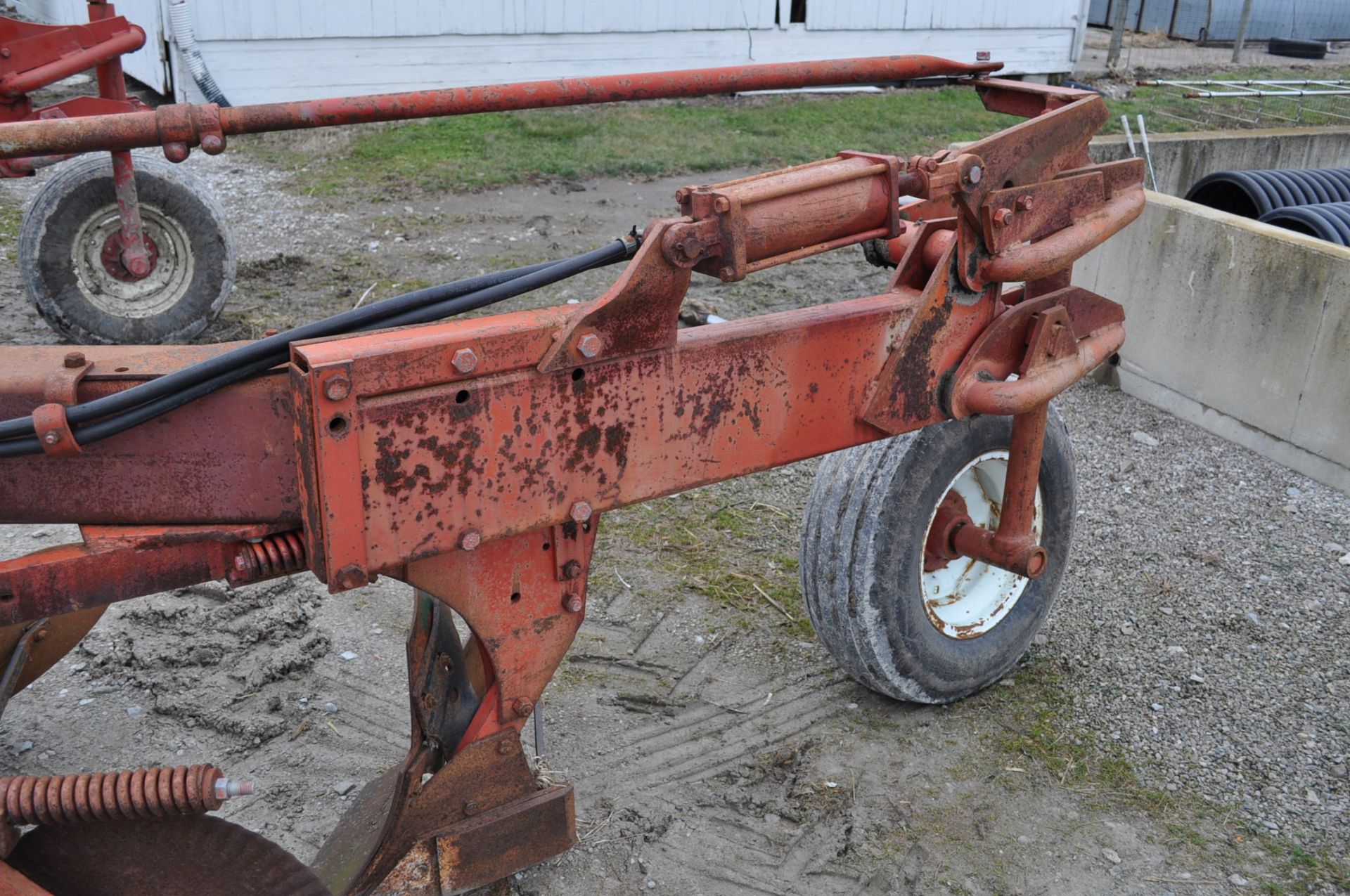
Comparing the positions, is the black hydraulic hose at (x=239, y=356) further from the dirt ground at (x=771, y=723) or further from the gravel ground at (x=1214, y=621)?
the gravel ground at (x=1214, y=621)

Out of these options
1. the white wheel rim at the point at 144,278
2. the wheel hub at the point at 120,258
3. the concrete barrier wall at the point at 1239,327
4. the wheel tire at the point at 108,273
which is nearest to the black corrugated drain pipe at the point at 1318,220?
the concrete barrier wall at the point at 1239,327

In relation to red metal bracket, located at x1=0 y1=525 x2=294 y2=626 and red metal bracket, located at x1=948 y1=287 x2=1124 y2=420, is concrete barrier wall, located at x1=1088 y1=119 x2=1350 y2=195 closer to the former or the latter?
red metal bracket, located at x1=948 y1=287 x2=1124 y2=420

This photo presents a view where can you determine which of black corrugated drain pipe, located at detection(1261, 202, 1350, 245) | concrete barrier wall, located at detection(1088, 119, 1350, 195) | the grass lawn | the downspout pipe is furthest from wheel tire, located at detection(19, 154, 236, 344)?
black corrugated drain pipe, located at detection(1261, 202, 1350, 245)

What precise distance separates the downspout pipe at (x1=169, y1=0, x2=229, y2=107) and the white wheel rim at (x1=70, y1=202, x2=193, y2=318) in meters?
4.81

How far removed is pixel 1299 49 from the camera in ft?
66.9

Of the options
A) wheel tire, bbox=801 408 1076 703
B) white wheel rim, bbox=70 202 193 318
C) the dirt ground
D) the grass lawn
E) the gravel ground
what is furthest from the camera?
the grass lawn

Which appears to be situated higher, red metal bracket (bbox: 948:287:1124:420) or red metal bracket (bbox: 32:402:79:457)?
red metal bracket (bbox: 32:402:79:457)

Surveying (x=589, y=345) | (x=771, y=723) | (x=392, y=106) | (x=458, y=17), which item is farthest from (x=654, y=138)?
(x=589, y=345)

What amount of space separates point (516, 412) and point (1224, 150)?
8501 mm

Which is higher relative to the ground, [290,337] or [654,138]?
[290,337]

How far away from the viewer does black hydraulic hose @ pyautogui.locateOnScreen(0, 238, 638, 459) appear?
7.04ft

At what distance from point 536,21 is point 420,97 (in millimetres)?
10618

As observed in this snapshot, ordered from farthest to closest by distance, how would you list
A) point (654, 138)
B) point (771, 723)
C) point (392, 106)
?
point (654, 138) → point (771, 723) → point (392, 106)

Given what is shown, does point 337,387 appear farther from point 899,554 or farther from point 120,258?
point 120,258
